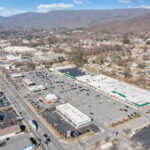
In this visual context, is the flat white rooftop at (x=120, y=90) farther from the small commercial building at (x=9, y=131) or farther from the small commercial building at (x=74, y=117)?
the small commercial building at (x=9, y=131)

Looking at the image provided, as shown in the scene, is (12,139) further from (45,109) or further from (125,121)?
(125,121)

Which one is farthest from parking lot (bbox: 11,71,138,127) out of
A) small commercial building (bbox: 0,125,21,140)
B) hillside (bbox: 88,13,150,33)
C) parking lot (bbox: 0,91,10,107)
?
hillside (bbox: 88,13,150,33)

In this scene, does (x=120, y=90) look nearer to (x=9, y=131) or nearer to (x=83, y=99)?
(x=83, y=99)

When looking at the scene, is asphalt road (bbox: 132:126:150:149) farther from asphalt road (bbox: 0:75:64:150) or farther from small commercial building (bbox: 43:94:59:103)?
small commercial building (bbox: 43:94:59:103)

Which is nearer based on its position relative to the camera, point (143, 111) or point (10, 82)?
point (143, 111)

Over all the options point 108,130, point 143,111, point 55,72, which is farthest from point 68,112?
point 55,72

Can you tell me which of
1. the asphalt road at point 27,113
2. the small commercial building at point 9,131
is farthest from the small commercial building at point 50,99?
the small commercial building at point 9,131
